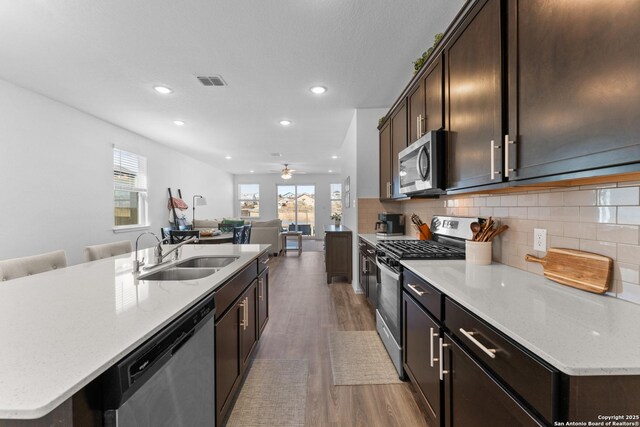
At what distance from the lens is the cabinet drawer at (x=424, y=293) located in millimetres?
→ 1310

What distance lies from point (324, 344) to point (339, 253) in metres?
1.94

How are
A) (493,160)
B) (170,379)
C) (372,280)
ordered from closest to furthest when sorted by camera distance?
(170,379)
(493,160)
(372,280)

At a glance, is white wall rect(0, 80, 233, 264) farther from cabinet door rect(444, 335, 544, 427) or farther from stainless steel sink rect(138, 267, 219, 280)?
cabinet door rect(444, 335, 544, 427)

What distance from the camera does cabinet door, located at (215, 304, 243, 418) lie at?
4.53 ft

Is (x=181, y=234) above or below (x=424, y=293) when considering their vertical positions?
above

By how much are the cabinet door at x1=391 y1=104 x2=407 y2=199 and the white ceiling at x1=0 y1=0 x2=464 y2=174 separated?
1.55 ft

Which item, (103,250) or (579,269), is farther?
(103,250)

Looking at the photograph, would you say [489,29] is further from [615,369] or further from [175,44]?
[175,44]

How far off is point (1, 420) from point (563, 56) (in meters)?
1.79

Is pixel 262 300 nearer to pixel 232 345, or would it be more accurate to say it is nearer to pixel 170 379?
pixel 232 345

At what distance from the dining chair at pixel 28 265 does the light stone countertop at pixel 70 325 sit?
16.3 inches

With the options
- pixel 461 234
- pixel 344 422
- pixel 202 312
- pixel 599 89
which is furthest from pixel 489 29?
pixel 344 422

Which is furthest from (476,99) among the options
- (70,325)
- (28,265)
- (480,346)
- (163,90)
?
(163,90)

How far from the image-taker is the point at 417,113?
2301 millimetres
